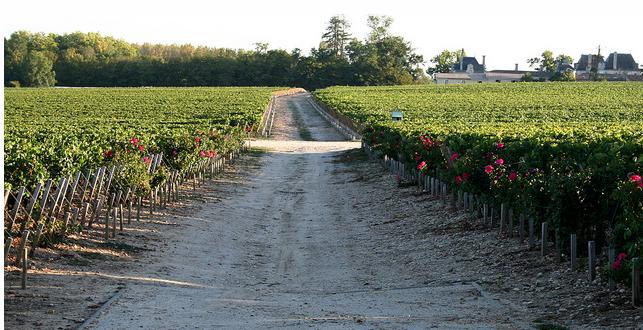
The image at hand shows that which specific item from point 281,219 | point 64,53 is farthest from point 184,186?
point 64,53

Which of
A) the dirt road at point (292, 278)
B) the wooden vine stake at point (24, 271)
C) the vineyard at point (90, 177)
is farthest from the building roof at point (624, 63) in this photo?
the wooden vine stake at point (24, 271)

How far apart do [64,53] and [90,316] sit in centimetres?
16053

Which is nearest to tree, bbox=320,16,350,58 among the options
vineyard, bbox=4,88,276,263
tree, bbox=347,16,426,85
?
tree, bbox=347,16,426,85

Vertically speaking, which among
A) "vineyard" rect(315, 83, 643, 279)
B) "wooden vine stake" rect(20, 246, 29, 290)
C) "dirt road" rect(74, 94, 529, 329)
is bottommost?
"dirt road" rect(74, 94, 529, 329)

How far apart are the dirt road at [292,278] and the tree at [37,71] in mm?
120035

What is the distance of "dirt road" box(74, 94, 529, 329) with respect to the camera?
10320 mm

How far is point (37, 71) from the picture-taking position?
14112 centimetres

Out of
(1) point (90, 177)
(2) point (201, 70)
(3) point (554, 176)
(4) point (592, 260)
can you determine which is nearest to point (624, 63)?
(2) point (201, 70)

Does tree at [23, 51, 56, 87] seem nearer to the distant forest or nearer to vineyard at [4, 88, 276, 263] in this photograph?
the distant forest

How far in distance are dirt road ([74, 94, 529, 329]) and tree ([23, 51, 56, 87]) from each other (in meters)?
120

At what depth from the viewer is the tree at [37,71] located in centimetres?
14000

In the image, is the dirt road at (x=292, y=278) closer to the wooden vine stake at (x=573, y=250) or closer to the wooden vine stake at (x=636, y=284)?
the wooden vine stake at (x=636, y=284)

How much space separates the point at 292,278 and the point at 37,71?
135m

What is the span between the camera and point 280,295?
1248 cm
